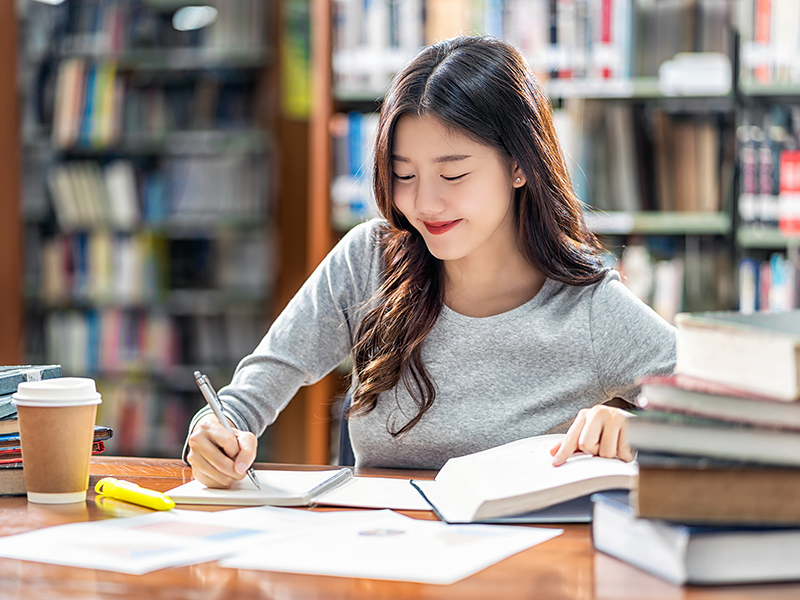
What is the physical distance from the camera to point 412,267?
4.90 feet

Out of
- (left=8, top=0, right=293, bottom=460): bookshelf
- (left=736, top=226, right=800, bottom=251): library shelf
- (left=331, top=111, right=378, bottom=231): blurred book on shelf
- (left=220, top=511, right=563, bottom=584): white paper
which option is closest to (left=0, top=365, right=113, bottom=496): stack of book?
(left=220, top=511, right=563, bottom=584): white paper

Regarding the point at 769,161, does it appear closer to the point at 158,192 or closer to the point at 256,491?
the point at 256,491

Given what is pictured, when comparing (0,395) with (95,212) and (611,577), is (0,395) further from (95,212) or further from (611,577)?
(95,212)

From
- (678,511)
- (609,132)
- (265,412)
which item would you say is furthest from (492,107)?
(609,132)

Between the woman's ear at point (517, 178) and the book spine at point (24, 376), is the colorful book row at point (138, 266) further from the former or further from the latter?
the book spine at point (24, 376)

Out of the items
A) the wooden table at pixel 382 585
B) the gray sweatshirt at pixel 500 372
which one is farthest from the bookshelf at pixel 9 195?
the wooden table at pixel 382 585

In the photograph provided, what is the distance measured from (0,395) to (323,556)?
51cm

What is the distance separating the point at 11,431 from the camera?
1.05m

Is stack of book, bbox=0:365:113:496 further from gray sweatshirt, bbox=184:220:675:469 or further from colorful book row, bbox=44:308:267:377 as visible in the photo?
colorful book row, bbox=44:308:267:377

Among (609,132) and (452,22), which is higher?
(452,22)

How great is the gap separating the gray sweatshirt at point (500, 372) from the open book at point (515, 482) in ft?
1.05

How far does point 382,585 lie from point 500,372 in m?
0.73

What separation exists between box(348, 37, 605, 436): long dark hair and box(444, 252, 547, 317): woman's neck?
24mm

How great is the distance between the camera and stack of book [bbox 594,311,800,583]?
2.25ft
